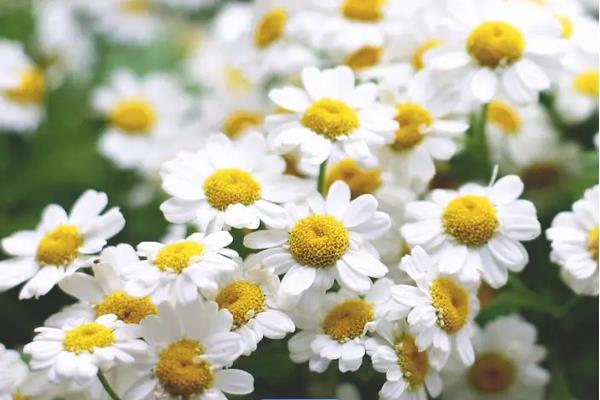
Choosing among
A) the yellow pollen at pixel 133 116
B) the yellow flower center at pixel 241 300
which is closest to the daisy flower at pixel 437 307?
the yellow flower center at pixel 241 300

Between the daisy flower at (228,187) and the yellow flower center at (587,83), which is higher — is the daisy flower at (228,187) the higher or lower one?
the higher one

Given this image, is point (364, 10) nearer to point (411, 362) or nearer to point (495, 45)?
point (495, 45)

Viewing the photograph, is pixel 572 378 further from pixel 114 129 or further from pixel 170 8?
pixel 170 8

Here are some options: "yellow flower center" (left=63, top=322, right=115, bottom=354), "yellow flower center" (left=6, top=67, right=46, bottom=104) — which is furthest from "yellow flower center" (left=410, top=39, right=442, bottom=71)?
"yellow flower center" (left=6, top=67, right=46, bottom=104)

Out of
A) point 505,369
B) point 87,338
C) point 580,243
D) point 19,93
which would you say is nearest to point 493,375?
point 505,369

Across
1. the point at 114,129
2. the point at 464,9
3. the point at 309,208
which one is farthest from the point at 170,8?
the point at 309,208

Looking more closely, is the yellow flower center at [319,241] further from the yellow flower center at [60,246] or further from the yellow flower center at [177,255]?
the yellow flower center at [60,246]
